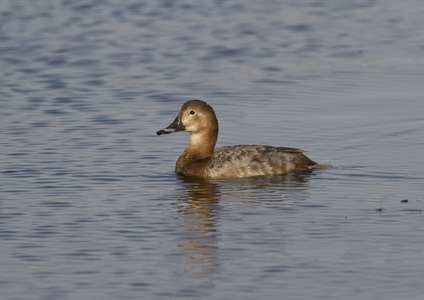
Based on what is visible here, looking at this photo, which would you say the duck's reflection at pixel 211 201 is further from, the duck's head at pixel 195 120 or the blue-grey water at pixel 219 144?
the duck's head at pixel 195 120

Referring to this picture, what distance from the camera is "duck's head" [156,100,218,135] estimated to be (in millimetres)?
15180

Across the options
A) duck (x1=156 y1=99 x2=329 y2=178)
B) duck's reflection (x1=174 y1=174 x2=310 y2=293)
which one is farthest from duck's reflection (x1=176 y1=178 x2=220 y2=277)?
duck (x1=156 y1=99 x2=329 y2=178)

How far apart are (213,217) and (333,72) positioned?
36.2ft

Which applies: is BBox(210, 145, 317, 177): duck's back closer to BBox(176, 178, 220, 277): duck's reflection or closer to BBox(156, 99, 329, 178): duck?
BBox(156, 99, 329, 178): duck

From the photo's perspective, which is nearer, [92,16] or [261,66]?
[261,66]

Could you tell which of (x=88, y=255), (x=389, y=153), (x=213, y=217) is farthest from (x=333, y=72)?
(x=88, y=255)

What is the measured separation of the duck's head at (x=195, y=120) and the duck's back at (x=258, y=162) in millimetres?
703

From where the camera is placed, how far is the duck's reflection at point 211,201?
1013cm

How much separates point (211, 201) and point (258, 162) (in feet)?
5.96

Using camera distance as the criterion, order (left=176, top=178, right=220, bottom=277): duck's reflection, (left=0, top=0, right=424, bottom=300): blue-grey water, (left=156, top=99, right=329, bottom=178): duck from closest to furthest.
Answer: (left=0, top=0, right=424, bottom=300): blue-grey water < (left=176, top=178, right=220, bottom=277): duck's reflection < (left=156, top=99, right=329, bottom=178): duck

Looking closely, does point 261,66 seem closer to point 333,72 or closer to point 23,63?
point 333,72

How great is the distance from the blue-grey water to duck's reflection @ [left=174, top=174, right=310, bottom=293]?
40 mm

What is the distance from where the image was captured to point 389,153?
50.8 ft

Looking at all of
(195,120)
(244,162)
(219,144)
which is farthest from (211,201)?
(219,144)
